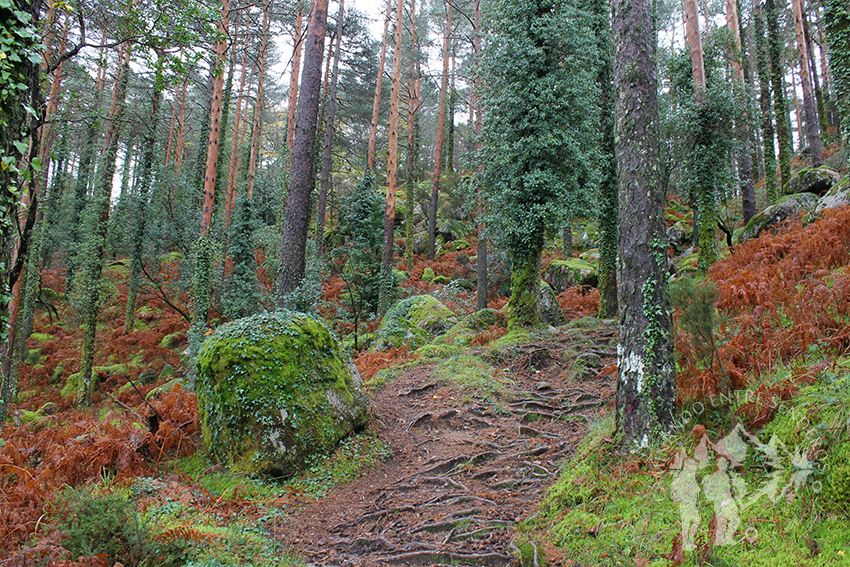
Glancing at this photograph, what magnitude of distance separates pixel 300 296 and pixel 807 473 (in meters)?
7.51

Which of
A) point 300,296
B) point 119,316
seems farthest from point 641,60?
point 119,316

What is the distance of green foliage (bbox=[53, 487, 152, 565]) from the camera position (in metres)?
2.87

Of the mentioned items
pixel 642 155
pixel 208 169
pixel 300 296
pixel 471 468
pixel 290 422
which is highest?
pixel 208 169

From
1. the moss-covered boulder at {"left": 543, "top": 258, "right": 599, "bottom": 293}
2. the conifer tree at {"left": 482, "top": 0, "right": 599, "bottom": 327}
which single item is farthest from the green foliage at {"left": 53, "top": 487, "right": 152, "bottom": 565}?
the moss-covered boulder at {"left": 543, "top": 258, "right": 599, "bottom": 293}

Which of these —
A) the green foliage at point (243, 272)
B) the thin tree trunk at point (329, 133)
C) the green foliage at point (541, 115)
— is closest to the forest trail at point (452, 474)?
the green foliage at point (541, 115)

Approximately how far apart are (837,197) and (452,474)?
9.87 meters

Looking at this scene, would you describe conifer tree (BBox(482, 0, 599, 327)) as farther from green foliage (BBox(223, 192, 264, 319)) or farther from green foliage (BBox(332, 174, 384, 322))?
green foliage (BBox(223, 192, 264, 319))

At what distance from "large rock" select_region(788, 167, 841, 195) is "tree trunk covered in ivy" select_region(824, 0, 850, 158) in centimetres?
561

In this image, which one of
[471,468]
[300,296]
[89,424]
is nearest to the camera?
[471,468]

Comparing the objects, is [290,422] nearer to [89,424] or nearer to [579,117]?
[89,424]

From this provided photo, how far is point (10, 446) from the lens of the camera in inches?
180

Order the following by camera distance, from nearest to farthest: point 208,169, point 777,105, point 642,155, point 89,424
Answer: point 642,155 < point 89,424 < point 208,169 < point 777,105

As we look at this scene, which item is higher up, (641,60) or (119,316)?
(641,60)

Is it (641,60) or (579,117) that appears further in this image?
(579,117)
